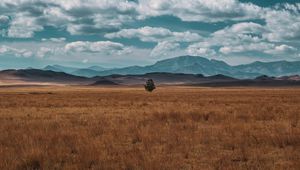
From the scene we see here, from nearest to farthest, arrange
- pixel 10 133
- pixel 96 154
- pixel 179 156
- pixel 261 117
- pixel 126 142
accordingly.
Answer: pixel 96 154 → pixel 179 156 → pixel 126 142 → pixel 10 133 → pixel 261 117

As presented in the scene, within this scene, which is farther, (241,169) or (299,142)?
(299,142)

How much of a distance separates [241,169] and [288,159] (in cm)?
266

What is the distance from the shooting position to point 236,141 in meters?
13.6

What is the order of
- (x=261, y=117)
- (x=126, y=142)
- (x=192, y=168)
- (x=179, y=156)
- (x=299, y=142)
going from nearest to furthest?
(x=192, y=168)
(x=179, y=156)
(x=299, y=142)
(x=126, y=142)
(x=261, y=117)

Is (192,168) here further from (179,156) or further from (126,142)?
(126,142)

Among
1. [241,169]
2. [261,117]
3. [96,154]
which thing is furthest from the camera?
[261,117]

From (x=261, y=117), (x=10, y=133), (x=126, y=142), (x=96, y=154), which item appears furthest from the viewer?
(x=261, y=117)

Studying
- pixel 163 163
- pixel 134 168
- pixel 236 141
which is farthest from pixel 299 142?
pixel 134 168

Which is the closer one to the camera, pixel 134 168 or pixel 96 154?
pixel 134 168

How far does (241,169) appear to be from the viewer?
345 inches

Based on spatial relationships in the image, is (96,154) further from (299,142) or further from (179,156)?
(299,142)

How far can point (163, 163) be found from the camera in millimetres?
9750

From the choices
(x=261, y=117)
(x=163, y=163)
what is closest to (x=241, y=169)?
(x=163, y=163)

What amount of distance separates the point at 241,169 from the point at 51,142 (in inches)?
268
